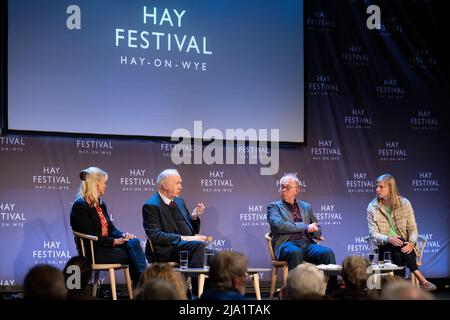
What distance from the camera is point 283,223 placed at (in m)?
5.62

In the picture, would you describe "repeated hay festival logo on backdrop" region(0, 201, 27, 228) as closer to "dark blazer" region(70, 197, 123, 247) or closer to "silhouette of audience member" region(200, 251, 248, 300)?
"dark blazer" region(70, 197, 123, 247)

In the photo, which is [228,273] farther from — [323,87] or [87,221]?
[323,87]

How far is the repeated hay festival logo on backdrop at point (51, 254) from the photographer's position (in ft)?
18.9

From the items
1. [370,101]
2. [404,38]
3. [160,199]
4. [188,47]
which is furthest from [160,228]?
[404,38]

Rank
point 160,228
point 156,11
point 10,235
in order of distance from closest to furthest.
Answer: point 160,228, point 10,235, point 156,11

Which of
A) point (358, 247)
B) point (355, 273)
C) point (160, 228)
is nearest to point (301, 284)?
point (355, 273)

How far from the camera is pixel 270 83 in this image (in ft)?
21.5

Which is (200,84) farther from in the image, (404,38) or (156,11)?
(404,38)

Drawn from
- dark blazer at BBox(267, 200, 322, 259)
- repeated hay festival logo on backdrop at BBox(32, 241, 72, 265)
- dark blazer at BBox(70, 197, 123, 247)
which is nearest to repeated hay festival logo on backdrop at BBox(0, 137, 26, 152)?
repeated hay festival logo on backdrop at BBox(32, 241, 72, 265)

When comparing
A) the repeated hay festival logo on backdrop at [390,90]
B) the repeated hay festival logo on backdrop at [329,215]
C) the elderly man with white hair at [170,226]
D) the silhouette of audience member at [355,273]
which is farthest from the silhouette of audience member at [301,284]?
the repeated hay festival logo on backdrop at [390,90]

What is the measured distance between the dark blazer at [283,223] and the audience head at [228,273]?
254 cm

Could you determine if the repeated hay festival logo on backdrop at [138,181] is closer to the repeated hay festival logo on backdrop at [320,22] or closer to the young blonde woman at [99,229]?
the young blonde woman at [99,229]

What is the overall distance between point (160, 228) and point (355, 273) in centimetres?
221
